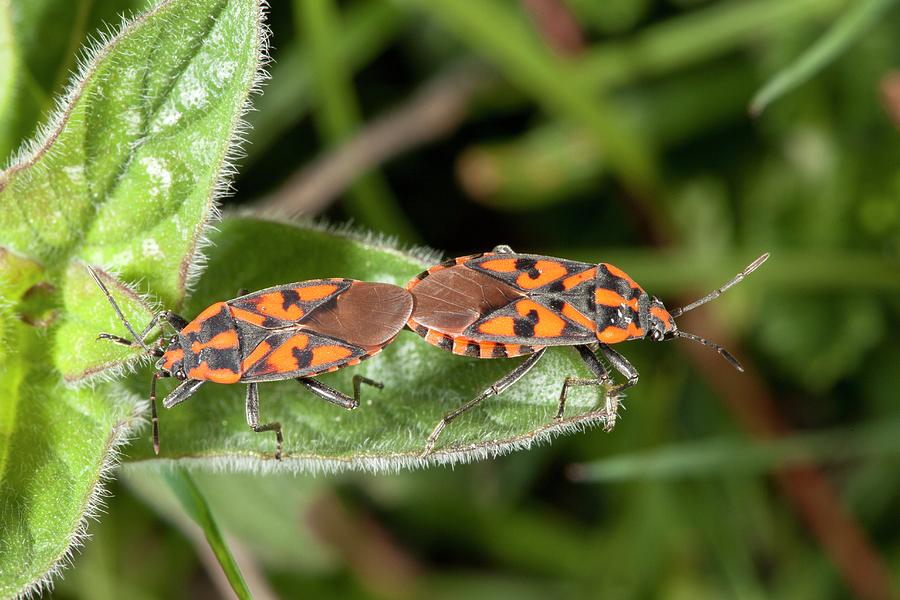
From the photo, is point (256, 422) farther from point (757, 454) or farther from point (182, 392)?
point (757, 454)

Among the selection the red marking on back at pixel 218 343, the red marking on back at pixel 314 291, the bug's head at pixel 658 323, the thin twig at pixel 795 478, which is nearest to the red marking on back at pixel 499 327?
the red marking on back at pixel 314 291

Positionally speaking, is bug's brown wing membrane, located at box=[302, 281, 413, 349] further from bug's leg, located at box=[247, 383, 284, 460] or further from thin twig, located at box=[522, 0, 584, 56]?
thin twig, located at box=[522, 0, 584, 56]

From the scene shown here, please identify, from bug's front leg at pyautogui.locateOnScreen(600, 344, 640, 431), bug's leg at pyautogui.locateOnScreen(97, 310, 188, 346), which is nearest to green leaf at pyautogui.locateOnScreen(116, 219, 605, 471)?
bug's leg at pyautogui.locateOnScreen(97, 310, 188, 346)

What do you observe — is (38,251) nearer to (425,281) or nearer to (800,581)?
(425,281)

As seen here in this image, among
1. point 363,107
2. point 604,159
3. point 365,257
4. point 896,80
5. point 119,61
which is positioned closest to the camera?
point 119,61

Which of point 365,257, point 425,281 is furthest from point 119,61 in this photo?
point 425,281

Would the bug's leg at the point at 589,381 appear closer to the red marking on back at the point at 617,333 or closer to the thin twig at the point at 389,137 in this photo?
the red marking on back at the point at 617,333
